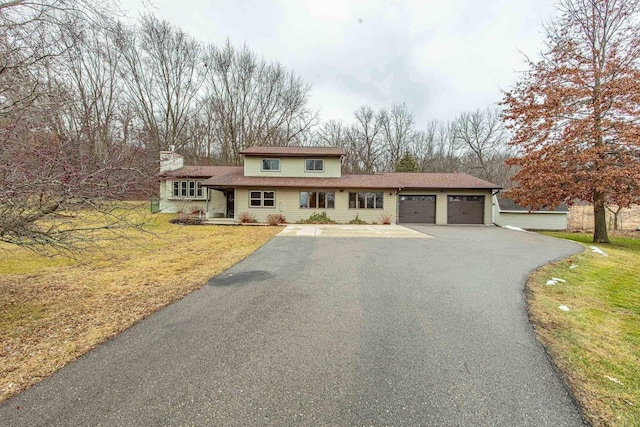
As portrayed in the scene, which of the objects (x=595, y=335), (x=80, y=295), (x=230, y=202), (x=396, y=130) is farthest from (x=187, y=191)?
(x=396, y=130)

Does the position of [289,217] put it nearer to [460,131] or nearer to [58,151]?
[58,151]

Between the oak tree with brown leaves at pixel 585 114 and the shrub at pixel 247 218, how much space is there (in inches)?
626

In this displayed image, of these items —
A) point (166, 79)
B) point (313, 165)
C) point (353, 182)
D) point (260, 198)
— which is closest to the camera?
point (260, 198)

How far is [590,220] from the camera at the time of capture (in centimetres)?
2355

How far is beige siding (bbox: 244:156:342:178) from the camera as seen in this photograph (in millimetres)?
19750

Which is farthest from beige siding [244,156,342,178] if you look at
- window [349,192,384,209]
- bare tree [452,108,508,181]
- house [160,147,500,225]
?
bare tree [452,108,508,181]

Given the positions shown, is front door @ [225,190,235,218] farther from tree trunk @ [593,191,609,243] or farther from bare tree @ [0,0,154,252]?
tree trunk @ [593,191,609,243]

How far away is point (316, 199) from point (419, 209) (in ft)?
25.5

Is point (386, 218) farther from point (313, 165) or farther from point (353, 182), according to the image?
point (313, 165)

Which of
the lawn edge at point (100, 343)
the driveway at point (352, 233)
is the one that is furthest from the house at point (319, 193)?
the lawn edge at point (100, 343)

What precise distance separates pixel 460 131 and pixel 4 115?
1680 inches

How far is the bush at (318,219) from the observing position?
18.7 m

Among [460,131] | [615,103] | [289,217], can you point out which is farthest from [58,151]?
[460,131]

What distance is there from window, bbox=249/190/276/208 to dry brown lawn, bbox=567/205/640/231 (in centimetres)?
2211
